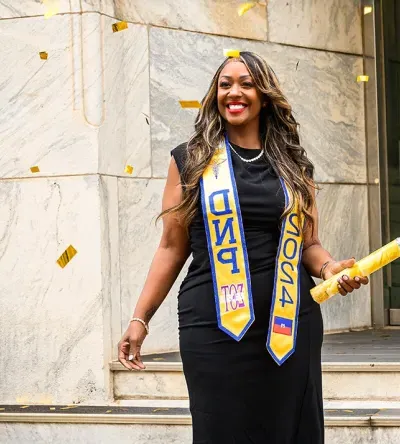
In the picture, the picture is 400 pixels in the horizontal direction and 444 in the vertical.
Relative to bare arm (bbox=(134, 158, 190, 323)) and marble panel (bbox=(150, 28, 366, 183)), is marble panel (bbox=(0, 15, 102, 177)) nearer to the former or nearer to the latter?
marble panel (bbox=(150, 28, 366, 183))

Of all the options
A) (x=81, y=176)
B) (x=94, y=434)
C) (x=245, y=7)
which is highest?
(x=245, y=7)

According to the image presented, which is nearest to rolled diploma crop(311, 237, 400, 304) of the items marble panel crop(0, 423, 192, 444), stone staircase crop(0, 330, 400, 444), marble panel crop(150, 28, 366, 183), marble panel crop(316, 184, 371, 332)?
stone staircase crop(0, 330, 400, 444)

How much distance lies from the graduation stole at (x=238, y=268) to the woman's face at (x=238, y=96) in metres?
0.18

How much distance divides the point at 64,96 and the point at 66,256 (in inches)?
35.1

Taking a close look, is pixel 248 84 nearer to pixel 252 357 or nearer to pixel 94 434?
pixel 252 357

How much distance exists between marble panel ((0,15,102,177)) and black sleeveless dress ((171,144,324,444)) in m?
2.89

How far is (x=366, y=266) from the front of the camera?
3404mm

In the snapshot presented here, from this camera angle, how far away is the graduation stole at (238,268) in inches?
142

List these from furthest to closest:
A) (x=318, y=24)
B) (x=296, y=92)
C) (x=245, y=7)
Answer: (x=318, y=24) → (x=296, y=92) → (x=245, y=7)

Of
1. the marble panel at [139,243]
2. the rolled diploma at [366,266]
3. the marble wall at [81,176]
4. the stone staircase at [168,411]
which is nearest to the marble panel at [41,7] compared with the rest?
the marble wall at [81,176]

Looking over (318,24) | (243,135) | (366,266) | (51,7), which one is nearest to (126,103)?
(51,7)

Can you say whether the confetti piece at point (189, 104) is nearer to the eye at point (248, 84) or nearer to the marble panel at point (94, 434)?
the marble panel at point (94, 434)

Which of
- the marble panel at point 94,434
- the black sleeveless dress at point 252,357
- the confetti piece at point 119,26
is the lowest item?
the marble panel at point 94,434

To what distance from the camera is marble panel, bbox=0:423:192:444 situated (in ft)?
19.9
